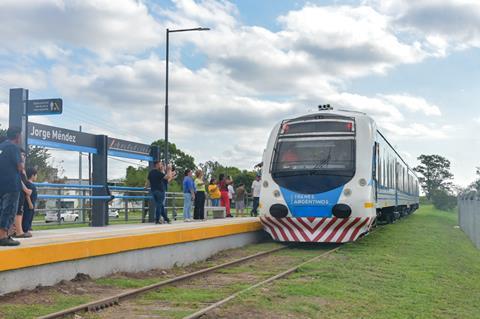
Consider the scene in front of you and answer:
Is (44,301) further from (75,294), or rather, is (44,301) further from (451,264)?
Answer: (451,264)

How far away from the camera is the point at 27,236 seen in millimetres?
9727

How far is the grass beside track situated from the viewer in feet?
22.7

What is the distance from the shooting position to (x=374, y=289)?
8500mm

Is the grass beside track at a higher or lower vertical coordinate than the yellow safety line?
lower

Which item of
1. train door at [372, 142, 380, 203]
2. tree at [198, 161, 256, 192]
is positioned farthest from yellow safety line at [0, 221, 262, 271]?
tree at [198, 161, 256, 192]

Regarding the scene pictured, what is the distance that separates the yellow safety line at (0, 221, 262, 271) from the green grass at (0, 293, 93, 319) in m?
0.60

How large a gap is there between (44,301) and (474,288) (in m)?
6.37

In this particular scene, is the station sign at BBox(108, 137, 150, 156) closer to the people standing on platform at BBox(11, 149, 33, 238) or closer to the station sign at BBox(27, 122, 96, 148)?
the station sign at BBox(27, 122, 96, 148)

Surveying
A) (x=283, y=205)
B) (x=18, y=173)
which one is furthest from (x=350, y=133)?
(x=18, y=173)

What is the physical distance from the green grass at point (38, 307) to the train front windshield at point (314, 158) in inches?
295

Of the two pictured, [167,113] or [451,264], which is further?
[167,113]

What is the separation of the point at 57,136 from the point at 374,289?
8.30m

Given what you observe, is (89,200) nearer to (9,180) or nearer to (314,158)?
(314,158)

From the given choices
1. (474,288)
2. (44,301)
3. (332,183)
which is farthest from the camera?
(332,183)
